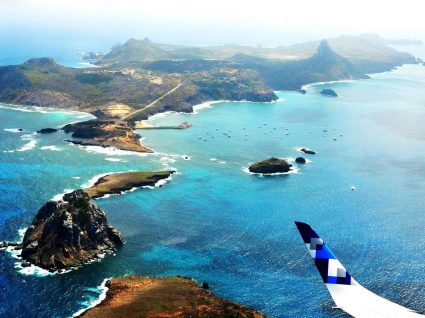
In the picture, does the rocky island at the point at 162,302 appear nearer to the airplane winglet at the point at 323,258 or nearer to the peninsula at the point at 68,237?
the peninsula at the point at 68,237

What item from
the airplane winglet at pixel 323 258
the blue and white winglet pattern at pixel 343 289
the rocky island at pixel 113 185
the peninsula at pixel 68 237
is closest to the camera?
the blue and white winglet pattern at pixel 343 289

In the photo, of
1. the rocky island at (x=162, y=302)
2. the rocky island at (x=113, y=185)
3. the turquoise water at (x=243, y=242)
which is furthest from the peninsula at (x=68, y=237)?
the rocky island at (x=113, y=185)

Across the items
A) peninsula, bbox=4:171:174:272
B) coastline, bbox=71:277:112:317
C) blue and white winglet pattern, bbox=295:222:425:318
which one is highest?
blue and white winglet pattern, bbox=295:222:425:318

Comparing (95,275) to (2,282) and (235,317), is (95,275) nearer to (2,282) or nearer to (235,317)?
(2,282)

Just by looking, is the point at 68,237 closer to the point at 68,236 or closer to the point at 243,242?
the point at 68,236

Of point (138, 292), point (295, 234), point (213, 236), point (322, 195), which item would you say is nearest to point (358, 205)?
point (322, 195)

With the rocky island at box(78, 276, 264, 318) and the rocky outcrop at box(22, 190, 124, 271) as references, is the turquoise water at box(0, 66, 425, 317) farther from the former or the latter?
the rocky outcrop at box(22, 190, 124, 271)

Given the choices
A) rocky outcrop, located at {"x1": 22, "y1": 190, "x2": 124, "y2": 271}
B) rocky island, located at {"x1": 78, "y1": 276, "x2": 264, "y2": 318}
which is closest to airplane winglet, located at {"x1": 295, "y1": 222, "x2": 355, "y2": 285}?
rocky island, located at {"x1": 78, "y1": 276, "x2": 264, "y2": 318}
